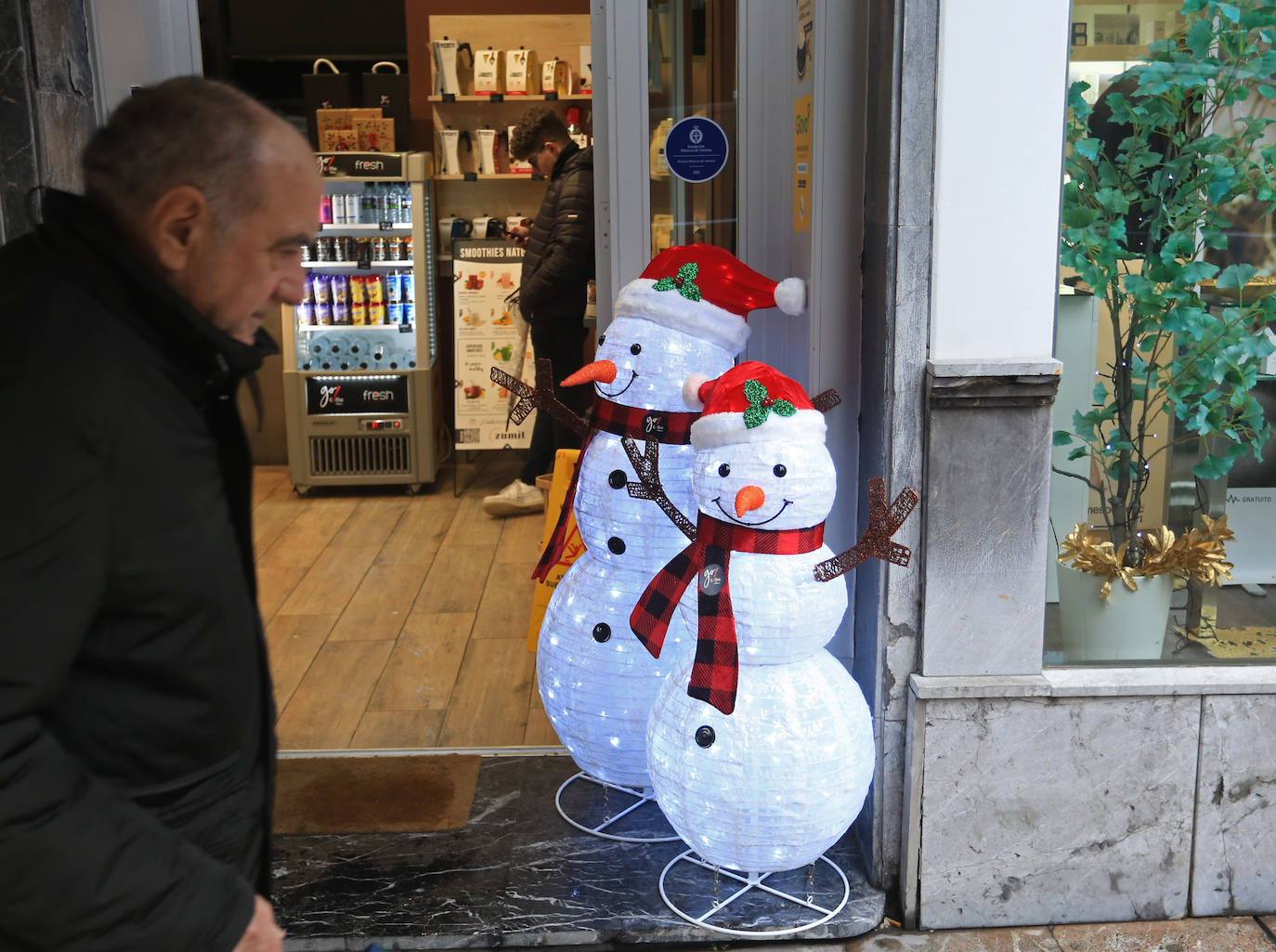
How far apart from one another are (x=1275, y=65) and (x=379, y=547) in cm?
404

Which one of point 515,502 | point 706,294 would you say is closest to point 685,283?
point 706,294

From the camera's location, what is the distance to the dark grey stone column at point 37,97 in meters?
2.73

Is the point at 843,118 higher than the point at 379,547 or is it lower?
higher

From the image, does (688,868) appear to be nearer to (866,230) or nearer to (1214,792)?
(1214,792)

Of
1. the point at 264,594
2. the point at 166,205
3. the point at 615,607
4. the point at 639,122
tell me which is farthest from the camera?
the point at 264,594

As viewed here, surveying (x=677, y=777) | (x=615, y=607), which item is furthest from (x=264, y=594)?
(x=677, y=777)

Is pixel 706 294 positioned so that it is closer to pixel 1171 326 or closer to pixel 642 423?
pixel 642 423

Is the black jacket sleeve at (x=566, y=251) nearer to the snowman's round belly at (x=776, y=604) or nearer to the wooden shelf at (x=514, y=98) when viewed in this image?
the wooden shelf at (x=514, y=98)

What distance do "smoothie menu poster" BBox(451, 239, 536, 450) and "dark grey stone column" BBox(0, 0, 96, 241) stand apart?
373cm

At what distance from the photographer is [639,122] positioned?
312cm

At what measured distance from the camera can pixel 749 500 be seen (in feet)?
7.43

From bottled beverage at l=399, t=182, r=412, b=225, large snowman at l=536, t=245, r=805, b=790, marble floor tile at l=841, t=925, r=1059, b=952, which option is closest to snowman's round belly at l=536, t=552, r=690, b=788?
large snowman at l=536, t=245, r=805, b=790

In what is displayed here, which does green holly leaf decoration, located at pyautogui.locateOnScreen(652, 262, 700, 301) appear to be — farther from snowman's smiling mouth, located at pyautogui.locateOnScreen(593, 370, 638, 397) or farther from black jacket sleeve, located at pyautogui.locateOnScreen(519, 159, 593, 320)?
black jacket sleeve, located at pyautogui.locateOnScreen(519, 159, 593, 320)

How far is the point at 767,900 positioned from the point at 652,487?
91cm
